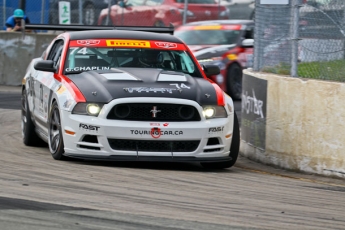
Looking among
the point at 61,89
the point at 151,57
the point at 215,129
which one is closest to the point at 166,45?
the point at 151,57

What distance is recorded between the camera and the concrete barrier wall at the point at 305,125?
30.4 feet

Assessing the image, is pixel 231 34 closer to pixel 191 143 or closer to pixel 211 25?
pixel 211 25

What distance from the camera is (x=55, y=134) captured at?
961cm

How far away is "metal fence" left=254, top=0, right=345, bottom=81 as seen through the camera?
9.61 metres

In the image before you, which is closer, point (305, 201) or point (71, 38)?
point (305, 201)

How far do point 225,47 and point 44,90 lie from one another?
858 cm

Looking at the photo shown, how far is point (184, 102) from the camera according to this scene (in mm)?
9109

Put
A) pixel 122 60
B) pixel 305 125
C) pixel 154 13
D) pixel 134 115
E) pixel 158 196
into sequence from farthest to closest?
1. pixel 154 13
2. pixel 122 60
3. pixel 305 125
4. pixel 134 115
5. pixel 158 196

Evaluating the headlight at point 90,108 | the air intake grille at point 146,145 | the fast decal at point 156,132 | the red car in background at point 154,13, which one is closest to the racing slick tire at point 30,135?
the headlight at point 90,108

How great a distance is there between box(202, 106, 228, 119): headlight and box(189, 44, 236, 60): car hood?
8723 millimetres

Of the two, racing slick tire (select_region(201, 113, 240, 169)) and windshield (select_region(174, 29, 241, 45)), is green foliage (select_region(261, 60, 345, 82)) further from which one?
windshield (select_region(174, 29, 241, 45))

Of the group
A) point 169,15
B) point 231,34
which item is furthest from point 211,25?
point 169,15

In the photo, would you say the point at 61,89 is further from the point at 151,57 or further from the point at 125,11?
the point at 125,11

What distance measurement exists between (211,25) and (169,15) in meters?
5.38
